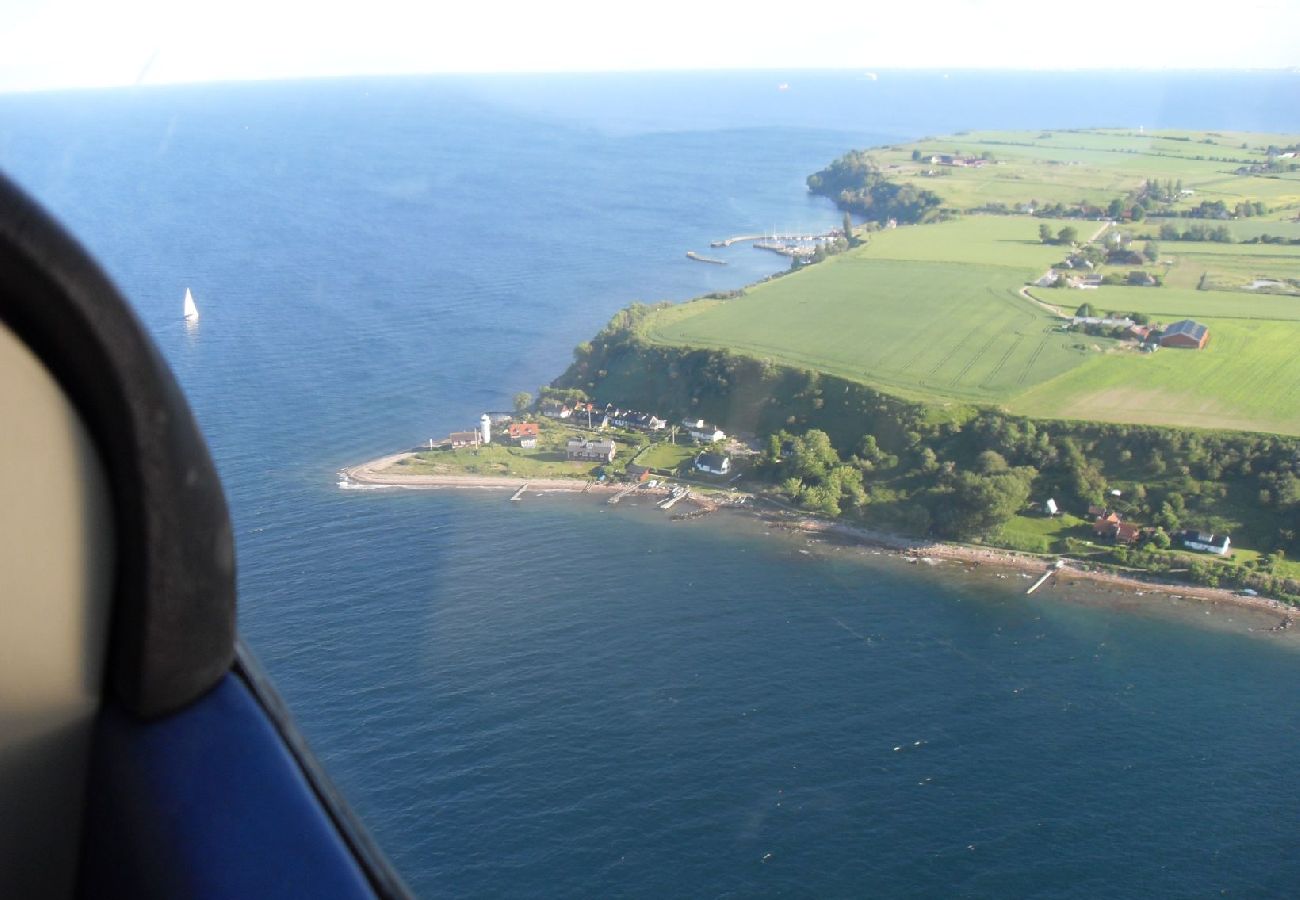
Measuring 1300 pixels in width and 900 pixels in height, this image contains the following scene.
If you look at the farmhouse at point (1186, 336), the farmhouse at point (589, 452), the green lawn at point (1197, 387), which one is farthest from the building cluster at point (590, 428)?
the farmhouse at point (1186, 336)

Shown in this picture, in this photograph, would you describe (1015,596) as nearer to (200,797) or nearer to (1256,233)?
(200,797)

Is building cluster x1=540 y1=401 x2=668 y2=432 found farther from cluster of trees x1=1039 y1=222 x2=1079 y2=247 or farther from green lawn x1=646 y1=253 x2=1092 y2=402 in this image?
cluster of trees x1=1039 y1=222 x2=1079 y2=247

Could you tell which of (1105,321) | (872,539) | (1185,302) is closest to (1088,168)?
(1185,302)

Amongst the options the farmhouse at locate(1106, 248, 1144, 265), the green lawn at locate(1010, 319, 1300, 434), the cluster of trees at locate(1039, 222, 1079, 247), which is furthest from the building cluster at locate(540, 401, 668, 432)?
the cluster of trees at locate(1039, 222, 1079, 247)

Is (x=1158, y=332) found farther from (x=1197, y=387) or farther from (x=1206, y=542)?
(x=1206, y=542)

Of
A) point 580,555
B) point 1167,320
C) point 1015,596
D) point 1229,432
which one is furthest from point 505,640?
point 1167,320

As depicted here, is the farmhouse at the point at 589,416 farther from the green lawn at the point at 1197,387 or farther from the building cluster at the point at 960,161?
the building cluster at the point at 960,161
